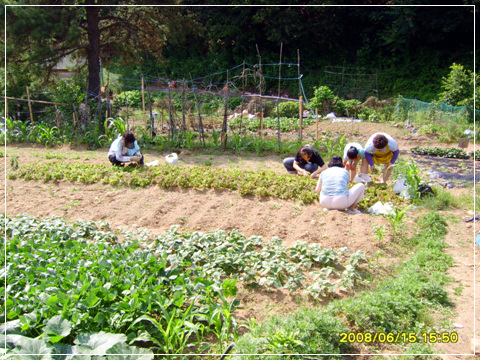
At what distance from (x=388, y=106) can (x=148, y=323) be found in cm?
1391

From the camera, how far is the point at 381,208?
5551mm

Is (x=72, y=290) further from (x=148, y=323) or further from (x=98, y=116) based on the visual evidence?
(x=98, y=116)

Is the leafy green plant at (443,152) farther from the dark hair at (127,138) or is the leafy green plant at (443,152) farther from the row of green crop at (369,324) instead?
the dark hair at (127,138)

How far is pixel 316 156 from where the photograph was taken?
690 cm

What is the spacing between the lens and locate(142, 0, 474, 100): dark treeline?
17938mm

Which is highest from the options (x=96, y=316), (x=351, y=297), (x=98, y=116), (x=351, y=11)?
(x=351, y=11)

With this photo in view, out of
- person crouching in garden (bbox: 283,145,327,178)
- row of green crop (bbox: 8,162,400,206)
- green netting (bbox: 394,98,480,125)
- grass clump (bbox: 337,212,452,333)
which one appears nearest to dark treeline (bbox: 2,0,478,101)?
green netting (bbox: 394,98,480,125)

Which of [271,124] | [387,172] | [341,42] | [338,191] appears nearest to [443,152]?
[387,172]

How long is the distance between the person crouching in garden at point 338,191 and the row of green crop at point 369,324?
1578 mm

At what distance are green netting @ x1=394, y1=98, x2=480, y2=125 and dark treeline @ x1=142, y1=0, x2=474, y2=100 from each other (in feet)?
14.9

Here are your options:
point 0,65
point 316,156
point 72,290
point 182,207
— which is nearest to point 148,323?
point 72,290

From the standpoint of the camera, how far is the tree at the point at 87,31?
35.2 ft

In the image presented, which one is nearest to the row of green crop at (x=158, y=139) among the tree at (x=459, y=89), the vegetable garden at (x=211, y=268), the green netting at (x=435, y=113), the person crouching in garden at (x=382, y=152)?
the person crouching in garden at (x=382, y=152)

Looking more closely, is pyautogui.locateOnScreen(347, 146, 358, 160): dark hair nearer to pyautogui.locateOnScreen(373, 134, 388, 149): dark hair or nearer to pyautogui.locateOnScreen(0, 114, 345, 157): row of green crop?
pyautogui.locateOnScreen(373, 134, 388, 149): dark hair
